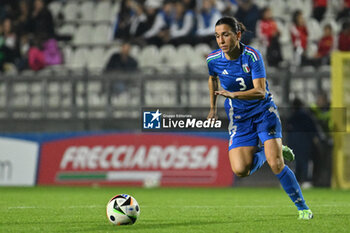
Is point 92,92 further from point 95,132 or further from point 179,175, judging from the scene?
point 179,175

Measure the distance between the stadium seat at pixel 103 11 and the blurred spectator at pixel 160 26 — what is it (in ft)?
7.63

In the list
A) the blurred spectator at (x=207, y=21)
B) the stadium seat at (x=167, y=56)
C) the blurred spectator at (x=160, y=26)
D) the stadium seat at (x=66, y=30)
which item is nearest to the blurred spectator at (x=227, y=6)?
the blurred spectator at (x=207, y=21)

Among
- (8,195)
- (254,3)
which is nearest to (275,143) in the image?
(8,195)

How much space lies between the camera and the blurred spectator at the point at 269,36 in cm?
1527

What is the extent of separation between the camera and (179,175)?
13.8 metres

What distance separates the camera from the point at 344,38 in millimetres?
15227

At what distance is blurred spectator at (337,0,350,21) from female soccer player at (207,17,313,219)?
31.5 feet

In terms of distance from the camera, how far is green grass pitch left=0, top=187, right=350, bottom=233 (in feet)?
21.4

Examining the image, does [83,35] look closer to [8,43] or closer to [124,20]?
[124,20]

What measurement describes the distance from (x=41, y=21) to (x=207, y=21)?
449 centimetres

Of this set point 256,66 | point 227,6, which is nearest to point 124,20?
point 227,6

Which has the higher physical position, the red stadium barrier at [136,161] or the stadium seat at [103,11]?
the stadium seat at [103,11]

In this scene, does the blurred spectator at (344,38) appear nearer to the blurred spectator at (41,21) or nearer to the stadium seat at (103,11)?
the stadium seat at (103,11)

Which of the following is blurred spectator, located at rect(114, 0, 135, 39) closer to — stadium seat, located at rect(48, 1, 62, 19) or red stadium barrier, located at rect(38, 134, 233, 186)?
stadium seat, located at rect(48, 1, 62, 19)
